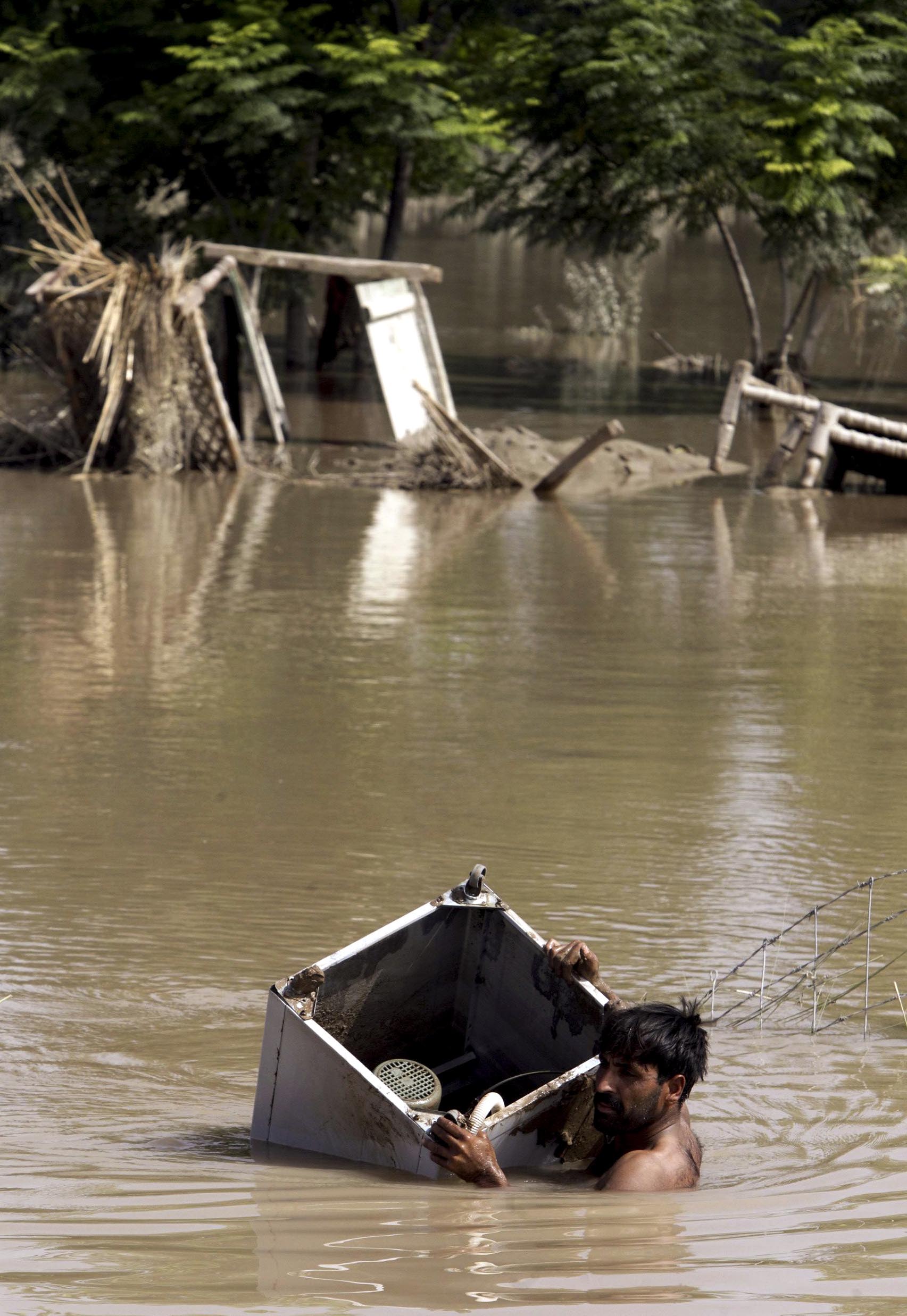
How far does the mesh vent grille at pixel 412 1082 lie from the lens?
4285 millimetres

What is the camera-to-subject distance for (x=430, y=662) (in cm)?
955

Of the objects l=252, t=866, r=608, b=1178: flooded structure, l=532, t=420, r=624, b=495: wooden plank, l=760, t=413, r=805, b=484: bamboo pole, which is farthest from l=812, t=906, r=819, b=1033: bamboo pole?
l=760, t=413, r=805, b=484: bamboo pole

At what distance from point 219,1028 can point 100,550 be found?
8090 millimetres

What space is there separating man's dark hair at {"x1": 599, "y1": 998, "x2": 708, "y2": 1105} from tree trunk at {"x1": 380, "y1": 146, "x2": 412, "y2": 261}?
1975 centimetres

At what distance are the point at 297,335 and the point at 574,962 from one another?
71.9 feet

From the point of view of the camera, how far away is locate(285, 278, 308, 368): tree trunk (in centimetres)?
2477

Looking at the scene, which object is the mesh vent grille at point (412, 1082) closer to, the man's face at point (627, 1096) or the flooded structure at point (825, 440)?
the man's face at point (627, 1096)

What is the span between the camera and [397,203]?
2312 cm

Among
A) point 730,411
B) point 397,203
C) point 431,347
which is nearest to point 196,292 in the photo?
point 431,347

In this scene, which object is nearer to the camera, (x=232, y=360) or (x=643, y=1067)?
(x=643, y=1067)

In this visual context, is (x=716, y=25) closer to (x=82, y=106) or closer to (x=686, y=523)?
(x=82, y=106)

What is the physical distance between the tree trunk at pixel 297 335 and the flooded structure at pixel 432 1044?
67.4 feet

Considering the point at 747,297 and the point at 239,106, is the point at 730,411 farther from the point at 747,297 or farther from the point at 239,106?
the point at 239,106

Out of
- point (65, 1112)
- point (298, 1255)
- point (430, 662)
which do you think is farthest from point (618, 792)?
point (298, 1255)
